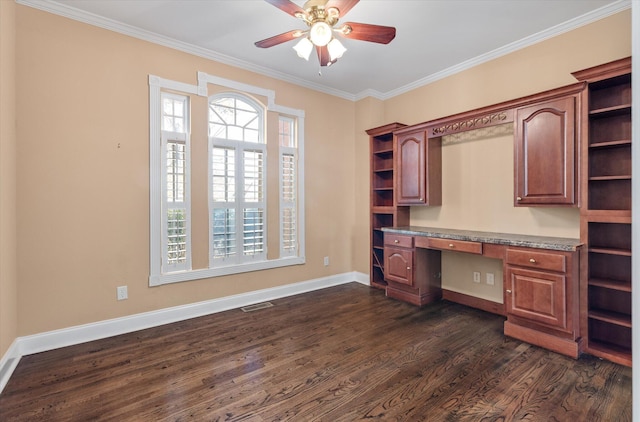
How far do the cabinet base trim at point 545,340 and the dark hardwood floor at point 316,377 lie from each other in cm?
8

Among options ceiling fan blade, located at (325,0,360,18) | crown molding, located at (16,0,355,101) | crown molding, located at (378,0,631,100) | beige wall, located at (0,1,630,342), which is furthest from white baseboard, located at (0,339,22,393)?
crown molding, located at (378,0,631,100)

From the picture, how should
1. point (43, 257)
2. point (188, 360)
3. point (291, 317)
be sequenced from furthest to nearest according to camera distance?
1. point (291, 317)
2. point (43, 257)
3. point (188, 360)

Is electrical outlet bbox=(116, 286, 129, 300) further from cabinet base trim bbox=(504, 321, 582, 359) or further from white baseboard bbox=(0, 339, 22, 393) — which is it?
cabinet base trim bbox=(504, 321, 582, 359)

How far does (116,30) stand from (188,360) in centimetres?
308

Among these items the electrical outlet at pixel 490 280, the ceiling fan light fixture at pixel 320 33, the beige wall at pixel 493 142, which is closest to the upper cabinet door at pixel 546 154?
the beige wall at pixel 493 142

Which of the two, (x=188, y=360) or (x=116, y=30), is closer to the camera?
(x=188, y=360)

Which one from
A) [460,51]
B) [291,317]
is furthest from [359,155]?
[291,317]

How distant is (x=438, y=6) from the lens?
2639 millimetres

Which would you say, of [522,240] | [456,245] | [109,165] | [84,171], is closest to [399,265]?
[456,245]

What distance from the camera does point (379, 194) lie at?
4.63 meters

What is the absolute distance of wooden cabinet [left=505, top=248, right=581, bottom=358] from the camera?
2.45 meters

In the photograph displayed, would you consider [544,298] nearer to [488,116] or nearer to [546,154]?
[546,154]

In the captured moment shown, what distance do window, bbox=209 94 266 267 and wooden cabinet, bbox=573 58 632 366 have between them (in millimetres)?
3207

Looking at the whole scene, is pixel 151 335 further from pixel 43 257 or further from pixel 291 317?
pixel 291 317
